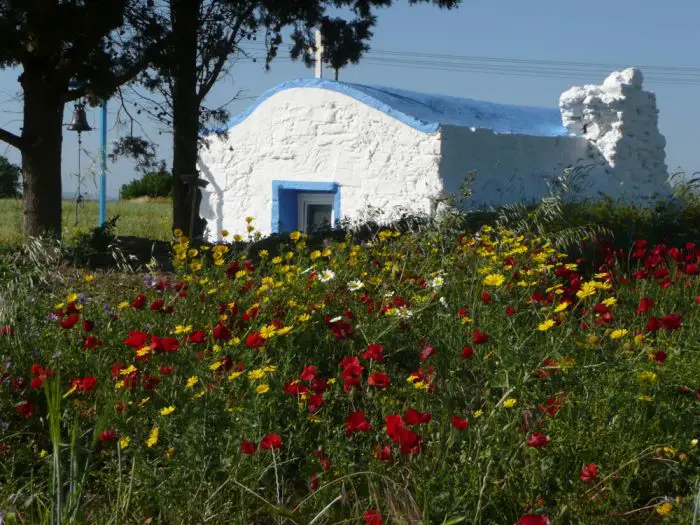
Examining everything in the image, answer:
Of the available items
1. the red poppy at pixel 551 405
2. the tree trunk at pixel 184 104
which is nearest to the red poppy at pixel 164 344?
the red poppy at pixel 551 405

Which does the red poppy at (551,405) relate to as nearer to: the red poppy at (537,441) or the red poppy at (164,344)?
the red poppy at (537,441)

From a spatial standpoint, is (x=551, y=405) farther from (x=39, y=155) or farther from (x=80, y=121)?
(x=80, y=121)

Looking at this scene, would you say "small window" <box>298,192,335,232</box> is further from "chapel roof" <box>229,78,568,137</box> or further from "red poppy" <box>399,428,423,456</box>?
"red poppy" <box>399,428,423,456</box>

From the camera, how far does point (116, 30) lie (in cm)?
927

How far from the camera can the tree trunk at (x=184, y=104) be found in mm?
9727

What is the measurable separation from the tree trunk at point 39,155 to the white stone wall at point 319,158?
3.83m

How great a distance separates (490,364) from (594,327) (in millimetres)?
560

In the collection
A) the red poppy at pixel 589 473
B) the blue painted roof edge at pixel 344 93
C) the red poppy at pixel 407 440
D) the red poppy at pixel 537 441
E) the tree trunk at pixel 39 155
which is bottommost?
the red poppy at pixel 589 473

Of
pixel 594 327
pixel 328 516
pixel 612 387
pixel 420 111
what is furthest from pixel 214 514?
pixel 420 111

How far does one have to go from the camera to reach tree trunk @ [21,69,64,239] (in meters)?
9.18

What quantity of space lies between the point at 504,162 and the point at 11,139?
20.5ft

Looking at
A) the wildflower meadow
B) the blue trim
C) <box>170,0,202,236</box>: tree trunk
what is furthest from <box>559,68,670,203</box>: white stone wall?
the wildflower meadow

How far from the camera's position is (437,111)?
41.0ft

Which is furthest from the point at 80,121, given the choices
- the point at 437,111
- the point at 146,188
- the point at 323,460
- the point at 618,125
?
the point at 146,188
